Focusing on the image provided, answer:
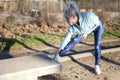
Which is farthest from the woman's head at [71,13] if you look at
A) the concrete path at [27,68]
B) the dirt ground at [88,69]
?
the dirt ground at [88,69]

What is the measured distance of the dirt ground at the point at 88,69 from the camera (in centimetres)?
630

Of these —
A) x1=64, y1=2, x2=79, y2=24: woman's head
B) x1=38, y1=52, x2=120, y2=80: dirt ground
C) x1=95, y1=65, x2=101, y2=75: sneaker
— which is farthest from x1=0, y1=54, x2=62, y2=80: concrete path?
x1=95, y1=65, x2=101, y2=75: sneaker

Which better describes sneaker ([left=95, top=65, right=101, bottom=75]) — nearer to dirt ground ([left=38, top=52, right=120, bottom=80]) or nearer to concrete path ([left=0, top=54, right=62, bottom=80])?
dirt ground ([left=38, top=52, right=120, bottom=80])

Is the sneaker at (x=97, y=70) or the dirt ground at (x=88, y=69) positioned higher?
the sneaker at (x=97, y=70)

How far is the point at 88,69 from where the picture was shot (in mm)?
6863

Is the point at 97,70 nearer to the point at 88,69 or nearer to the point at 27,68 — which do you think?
the point at 88,69

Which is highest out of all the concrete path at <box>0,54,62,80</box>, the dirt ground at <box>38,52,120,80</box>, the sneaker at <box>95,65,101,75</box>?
the concrete path at <box>0,54,62,80</box>

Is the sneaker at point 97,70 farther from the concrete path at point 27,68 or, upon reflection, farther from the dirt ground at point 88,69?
the concrete path at point 27,68

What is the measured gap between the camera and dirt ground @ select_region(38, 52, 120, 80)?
630 centimetres

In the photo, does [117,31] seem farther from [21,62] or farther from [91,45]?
[21,62]

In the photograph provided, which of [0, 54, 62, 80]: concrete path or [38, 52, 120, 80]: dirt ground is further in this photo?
[38, 52, 120, 80]: dirt ground

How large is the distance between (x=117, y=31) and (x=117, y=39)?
1.30 m

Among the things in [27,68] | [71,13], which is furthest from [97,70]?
[27,68]

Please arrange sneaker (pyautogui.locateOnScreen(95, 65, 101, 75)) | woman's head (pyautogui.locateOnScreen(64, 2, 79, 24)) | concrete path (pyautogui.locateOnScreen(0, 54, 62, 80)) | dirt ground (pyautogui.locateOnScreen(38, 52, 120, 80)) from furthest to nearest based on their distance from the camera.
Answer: sneaker (pyautogui.locateOnScreen(95, 65, 101, 75)) → dirt ground (pyautogui.locateOnScreen(38, 52, 120, 80)) → woman's head (pyautogui.locateOnScreen(64, 2, 79, 24)) → concrete path (pyautogui.locateOnScreen(0, 54, 62, 80))
